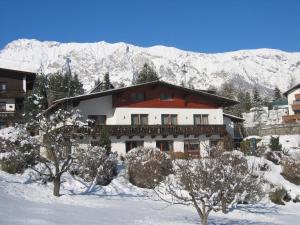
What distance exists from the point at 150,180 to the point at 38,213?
11.7 m

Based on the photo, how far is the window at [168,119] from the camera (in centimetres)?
4097

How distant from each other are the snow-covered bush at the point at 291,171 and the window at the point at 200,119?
36.6 ft

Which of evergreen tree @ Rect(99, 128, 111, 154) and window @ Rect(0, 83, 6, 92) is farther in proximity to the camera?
window @ Rect(0, 83, 6, 92)

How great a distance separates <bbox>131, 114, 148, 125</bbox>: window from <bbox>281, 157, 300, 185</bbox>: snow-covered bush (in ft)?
42.7

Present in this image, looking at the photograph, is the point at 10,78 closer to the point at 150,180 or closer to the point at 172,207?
the point at 150,180

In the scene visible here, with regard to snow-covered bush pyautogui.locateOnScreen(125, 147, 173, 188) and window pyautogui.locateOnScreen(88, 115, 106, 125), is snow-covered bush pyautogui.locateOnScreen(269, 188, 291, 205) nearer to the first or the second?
snow-covered bush pyautogui.locateOnScreen(125, 147, 173, 188)

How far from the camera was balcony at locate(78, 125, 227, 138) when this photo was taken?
37.0 meters

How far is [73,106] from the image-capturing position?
37.6 meters

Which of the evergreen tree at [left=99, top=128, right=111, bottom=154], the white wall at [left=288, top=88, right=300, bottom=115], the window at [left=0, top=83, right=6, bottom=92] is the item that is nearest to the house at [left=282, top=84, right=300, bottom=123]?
the white wall at [left=288, top=88, right=300, bottom=115]

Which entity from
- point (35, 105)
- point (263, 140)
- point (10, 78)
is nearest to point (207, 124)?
point (263, 140)

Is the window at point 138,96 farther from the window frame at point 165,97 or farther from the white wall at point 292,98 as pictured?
the white wall at point 292,98

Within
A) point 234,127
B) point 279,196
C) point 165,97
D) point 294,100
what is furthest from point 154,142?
point 294,100

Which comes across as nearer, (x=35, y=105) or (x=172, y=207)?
(x=172, y=207)

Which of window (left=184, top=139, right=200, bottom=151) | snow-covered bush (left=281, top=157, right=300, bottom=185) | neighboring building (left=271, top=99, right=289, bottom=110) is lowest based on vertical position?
snow-covered bush (left=281, top=157, right=300, bottom=185)
